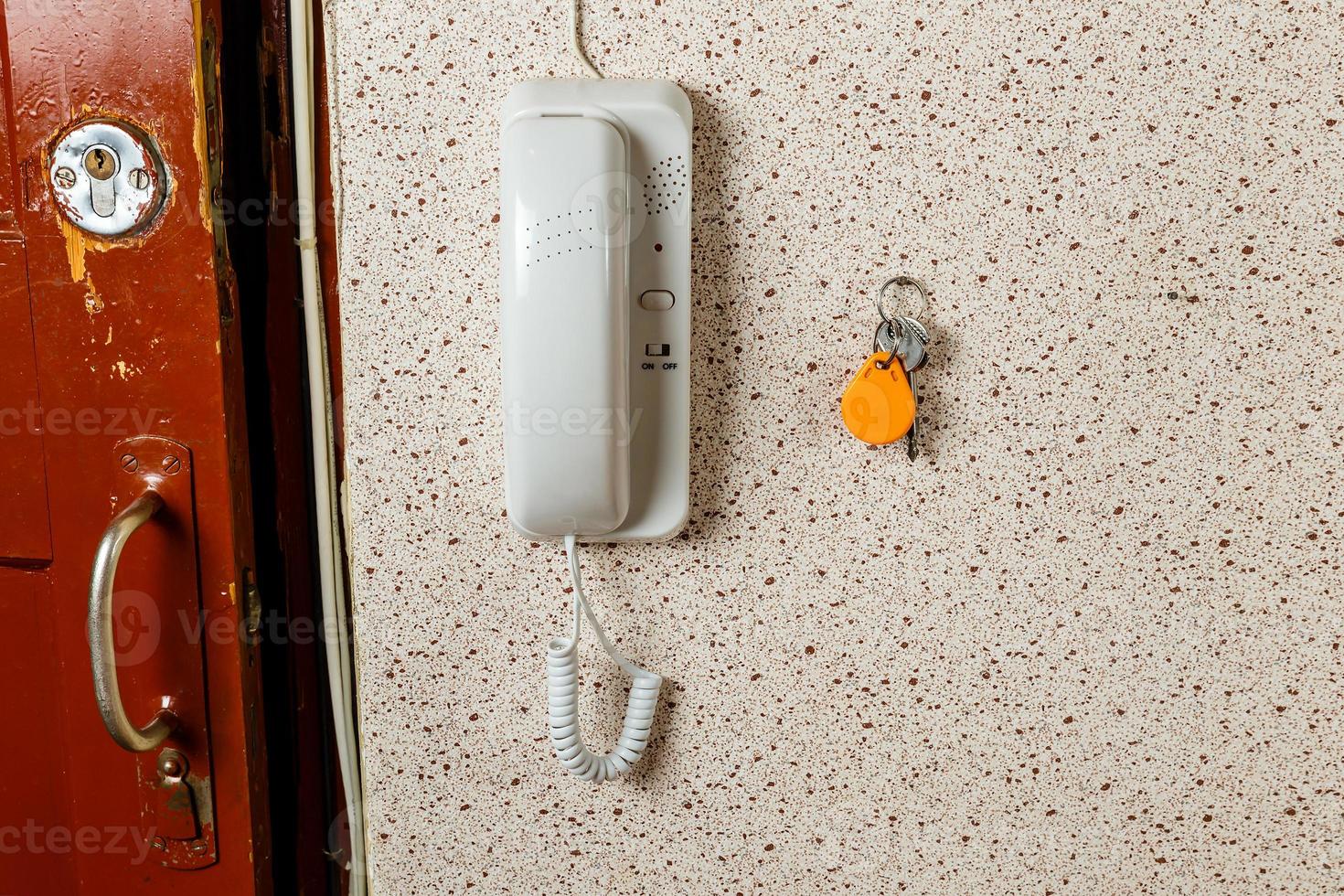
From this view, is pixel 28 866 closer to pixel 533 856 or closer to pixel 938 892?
pixel 533 856

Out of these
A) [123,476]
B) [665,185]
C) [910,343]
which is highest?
[665,185]

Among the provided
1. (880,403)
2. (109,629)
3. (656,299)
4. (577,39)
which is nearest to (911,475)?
(880,403)

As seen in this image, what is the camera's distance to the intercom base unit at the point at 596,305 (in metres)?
0.45

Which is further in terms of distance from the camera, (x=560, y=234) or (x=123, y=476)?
(x=123, y=476)

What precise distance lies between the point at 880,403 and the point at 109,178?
21.9 inches

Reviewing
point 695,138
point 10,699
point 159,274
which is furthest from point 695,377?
point 10,699

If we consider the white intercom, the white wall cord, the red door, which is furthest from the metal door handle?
the white intercom

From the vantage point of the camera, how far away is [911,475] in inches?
21.4

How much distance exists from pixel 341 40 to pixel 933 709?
0.63 meters

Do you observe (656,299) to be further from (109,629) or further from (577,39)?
(109,629)

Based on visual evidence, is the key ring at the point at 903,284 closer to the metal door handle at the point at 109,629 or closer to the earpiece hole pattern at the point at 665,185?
the earpiece hole pattern at the point at 665,185

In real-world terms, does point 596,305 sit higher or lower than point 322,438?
higher

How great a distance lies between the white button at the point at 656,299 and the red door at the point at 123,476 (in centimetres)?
31

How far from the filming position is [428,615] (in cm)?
55
